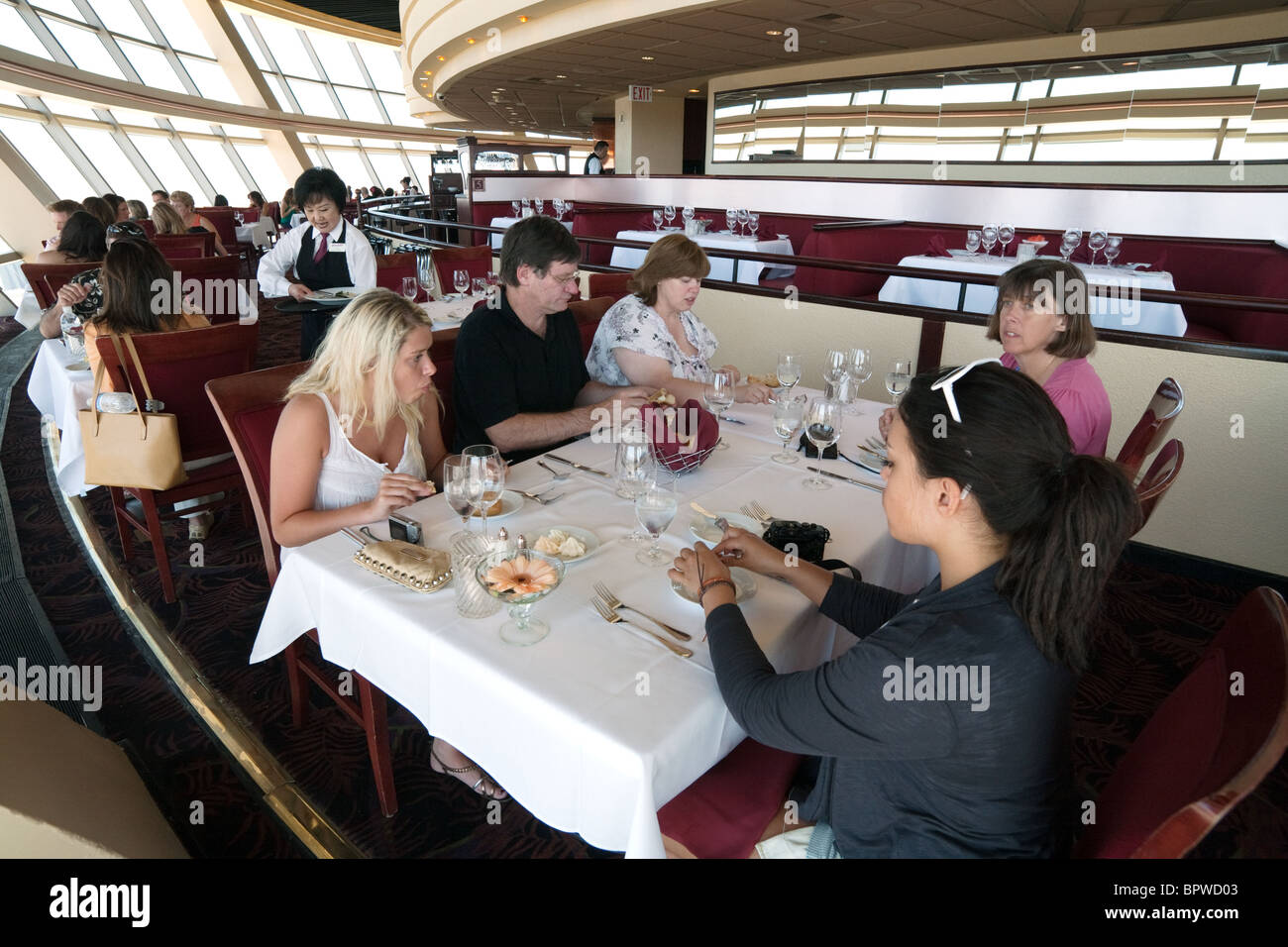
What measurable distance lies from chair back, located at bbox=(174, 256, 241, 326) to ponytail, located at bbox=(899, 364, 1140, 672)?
4623 mm

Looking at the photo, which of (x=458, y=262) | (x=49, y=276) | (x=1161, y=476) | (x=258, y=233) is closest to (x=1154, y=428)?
(x=1161, y=476)

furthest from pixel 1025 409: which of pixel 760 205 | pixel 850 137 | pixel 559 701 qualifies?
pixel 850 137

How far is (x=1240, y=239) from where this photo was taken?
5543 millimetres

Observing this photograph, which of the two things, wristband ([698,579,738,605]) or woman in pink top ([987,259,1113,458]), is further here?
woman in pink top ([987,259,1113,458])

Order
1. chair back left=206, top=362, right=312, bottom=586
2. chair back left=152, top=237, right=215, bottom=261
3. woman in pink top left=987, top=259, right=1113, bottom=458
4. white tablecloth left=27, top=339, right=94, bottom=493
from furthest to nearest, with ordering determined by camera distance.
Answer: chair back left=152, top=237, right=215, bottom=261 → white tablecloth left=27, top=339, right=94, bottom=493 → woman in pink top left=987, top=259, right=1113, bottom=458 → chair back left=206, top=362, right=312, bottom=586

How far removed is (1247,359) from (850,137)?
8.73m

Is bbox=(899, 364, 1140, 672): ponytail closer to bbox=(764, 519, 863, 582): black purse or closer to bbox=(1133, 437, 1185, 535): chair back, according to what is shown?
bbox=(764, 519, 863, 582): black purse

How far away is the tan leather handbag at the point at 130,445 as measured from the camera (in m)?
2.59

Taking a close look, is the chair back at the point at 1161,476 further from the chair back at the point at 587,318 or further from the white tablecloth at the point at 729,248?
the white tablecloth at the point at 729,248

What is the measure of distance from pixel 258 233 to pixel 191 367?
34.0 ft

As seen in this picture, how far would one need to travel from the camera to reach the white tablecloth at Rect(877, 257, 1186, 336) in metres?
4.33

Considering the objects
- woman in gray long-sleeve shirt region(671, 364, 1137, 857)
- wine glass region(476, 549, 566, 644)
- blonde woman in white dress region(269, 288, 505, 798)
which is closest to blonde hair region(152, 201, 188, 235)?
blonde woman in white dress region(269, 288, 505, 798)

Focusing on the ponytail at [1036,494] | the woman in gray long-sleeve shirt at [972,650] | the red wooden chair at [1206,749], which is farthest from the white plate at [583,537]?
the red wooden chair at [1206,749]
